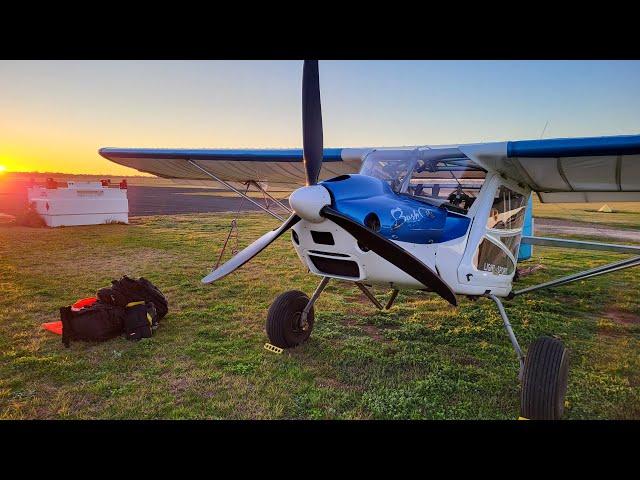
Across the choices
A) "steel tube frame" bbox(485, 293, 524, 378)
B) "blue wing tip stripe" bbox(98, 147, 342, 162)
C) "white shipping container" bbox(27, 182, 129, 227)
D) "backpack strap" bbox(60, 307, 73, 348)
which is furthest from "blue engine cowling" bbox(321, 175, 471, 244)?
"white shipping container" bbox(27, 182, 129, 227)

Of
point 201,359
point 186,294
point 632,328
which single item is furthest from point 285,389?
point 632,328

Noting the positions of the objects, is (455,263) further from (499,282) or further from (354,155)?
(354,155)

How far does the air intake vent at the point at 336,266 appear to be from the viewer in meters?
3.66

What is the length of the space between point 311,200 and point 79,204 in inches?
601

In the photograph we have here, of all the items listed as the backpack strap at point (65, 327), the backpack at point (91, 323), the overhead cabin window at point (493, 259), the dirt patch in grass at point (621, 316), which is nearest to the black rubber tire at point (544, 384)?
the overhead cabin window at point (493, 259)

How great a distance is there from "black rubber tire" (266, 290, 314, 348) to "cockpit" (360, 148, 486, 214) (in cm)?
183

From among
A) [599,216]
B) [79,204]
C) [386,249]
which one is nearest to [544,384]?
[386,249]

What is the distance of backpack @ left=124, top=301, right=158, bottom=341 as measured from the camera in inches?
196

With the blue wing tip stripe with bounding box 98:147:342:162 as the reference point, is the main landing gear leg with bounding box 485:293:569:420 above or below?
below

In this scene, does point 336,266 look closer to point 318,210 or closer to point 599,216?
point 318,210

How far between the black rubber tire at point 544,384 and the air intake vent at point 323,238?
2.10 m

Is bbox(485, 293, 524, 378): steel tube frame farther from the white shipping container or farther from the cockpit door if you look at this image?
the white shipping container

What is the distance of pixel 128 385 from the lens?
3.90 meters

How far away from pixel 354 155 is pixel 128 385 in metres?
3.66
